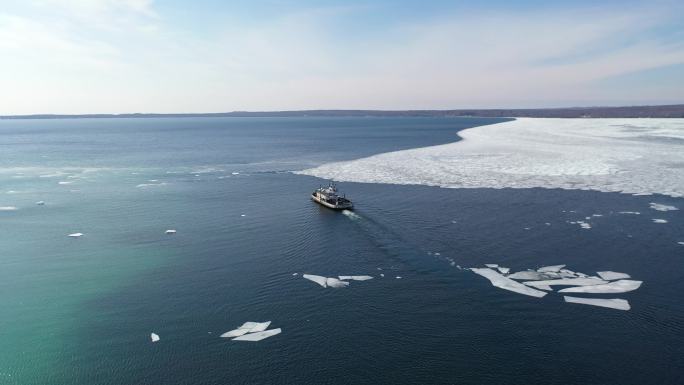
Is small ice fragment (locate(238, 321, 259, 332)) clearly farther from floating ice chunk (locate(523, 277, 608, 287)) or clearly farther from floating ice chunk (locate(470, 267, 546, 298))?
floating ice chunk (locate(523, 277, 608, 287))

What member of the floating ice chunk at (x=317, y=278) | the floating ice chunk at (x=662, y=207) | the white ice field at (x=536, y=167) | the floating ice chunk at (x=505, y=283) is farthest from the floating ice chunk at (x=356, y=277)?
the floating ice chunk at (x=662, y=207)

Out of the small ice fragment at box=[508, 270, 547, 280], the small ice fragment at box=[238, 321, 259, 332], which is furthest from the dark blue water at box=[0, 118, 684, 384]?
the small ice fragment at box=[508, 270, 547, 280]

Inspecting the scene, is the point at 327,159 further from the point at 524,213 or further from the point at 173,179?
the point at 524,213

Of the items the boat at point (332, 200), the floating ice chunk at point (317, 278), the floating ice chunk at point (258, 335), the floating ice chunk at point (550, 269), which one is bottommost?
the floating ice chunk at point (258, 335)

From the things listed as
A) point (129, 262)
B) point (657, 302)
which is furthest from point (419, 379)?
point (129, 262)

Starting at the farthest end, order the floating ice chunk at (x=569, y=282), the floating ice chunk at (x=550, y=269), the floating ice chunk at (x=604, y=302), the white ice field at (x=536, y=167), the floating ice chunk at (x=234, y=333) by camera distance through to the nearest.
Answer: the white ice field at (x=536, y=167) < the floating ice chunk at (x=550, y=269) < the floating ice chunk at (x=569, y=282) < the floating ice chunk at (x=604, y=302) < the floating ice chunk at (x=234, y=333)

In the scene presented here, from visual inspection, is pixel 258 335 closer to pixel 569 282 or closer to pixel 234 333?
pixel 234 333

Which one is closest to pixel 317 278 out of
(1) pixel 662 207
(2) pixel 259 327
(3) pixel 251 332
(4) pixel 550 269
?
(2) pixel 259 327

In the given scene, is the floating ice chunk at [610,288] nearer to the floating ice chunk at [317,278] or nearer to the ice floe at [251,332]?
the floating ice chunk at [317,278]
